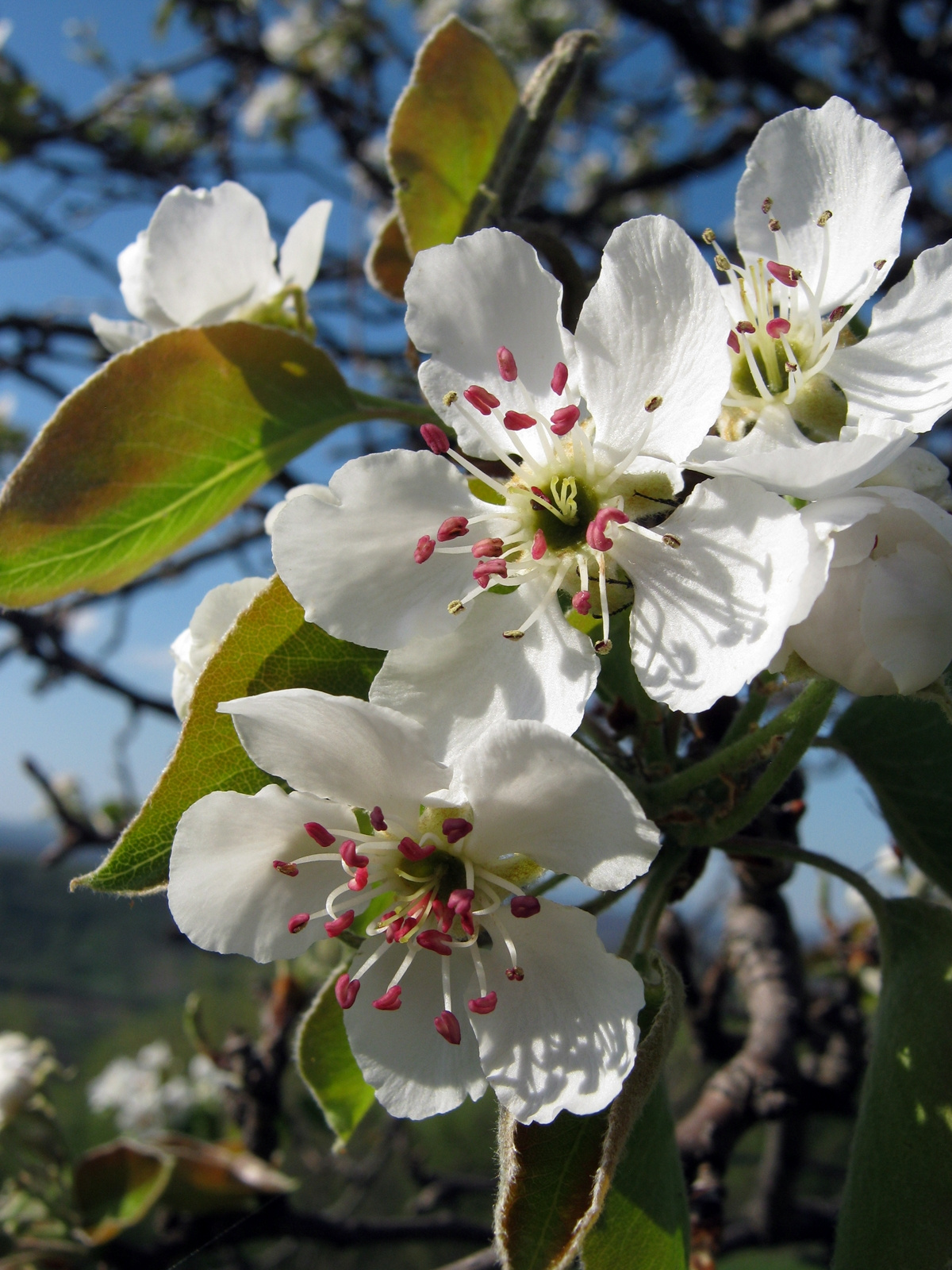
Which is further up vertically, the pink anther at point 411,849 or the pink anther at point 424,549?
the pink anther at point 424,549

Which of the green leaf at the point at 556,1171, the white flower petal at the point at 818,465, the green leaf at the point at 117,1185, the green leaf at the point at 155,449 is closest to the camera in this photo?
the white flower petal at the point at 818,465

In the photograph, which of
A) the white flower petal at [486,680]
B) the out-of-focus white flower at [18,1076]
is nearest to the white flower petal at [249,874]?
the white flower petal at [486,680]

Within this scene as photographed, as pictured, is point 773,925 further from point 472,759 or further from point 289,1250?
point 289,1250

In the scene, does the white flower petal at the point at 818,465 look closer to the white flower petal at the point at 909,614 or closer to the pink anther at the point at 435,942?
the white flower petal at the point at 909,614

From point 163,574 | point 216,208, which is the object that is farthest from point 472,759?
point 163,574

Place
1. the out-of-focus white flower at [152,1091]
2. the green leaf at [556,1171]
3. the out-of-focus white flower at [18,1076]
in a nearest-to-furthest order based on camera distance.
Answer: the green leaf at [556,1171], the out-of-focus white flower at [18,1076], the out-of-focus white flower at [152,1091]

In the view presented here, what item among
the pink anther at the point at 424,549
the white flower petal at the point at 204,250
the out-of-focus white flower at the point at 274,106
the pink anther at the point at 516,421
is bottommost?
the out-of-focus white flower at the point at 274,106

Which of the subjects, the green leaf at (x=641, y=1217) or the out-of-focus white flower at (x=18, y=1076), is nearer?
the green leaf at (x=641, y=1217)
